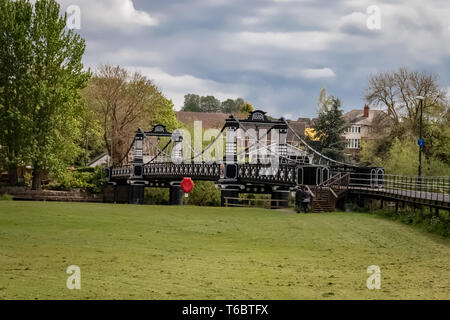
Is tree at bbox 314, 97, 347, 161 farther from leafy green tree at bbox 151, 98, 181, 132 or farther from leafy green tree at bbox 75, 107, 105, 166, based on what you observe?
leafy green tree at bbox 75, 107, 105, 166

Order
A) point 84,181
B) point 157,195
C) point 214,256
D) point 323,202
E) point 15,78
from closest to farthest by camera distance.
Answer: point 214,256, point 323,202, point 15,78, point 84,181, point 157,195

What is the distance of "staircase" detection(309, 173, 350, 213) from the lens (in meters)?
37.7

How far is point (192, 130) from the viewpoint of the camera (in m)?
79.5

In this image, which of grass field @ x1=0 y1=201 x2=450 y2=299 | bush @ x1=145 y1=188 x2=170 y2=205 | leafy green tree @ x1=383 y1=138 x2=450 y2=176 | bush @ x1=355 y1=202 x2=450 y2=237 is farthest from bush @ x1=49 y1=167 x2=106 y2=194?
bush @ x1=355 y1=202 x2=450 y2=237

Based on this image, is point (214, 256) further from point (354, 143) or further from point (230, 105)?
point (230, 105)

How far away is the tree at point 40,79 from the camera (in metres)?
51.9

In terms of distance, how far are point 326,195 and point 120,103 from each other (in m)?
45.3

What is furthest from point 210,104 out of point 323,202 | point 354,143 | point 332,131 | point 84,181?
point 323,202

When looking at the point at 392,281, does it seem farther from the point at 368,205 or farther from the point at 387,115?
the point at 387,115

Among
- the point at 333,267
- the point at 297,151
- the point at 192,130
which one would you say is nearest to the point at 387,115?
the point at 297,151

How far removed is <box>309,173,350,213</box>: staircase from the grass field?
5228 mm

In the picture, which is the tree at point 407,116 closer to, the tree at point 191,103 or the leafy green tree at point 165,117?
the leafy green tree at point 165,117

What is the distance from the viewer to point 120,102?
77.9 meters

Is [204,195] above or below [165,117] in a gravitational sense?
below
